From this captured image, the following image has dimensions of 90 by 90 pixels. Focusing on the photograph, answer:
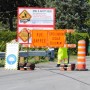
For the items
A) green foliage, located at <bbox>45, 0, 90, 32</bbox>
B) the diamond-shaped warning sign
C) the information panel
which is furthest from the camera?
green foliage, located at <bbox>45, 0, 90, 32</bbox>

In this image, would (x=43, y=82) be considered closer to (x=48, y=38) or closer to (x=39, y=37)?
(x=48, y=38)

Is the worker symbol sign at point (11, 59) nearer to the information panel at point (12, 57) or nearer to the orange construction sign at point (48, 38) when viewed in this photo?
the information panel at point (12, 57)

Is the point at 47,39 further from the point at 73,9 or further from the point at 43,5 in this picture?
the point at 43,5

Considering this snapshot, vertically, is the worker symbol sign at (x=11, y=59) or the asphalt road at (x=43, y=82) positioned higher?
the worker symbol sign at (x=11, y=59)

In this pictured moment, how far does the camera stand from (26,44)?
22703 millimetres

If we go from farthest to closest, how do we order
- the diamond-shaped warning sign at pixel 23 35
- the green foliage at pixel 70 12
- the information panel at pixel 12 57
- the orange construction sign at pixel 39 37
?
the green foliage at pixel 70 12
the diamond-shaped warning sign at pixel 23 35
the orange construction sign at pixel 39 37
the information panel at pixel 12 57

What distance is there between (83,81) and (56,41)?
6.53 meters

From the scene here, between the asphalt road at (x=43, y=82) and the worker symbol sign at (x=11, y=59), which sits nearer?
the asphalt road at (x=43, y=82)

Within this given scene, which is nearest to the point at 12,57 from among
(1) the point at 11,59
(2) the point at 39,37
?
(1) the point at 11,59

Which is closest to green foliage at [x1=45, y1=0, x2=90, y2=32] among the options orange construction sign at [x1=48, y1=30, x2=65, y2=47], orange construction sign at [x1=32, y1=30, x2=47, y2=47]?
orange construction sign at [x1=32, y1=30, x2=47, y2=47]

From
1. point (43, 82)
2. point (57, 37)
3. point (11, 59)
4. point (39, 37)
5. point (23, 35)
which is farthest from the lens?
point (23, 35)

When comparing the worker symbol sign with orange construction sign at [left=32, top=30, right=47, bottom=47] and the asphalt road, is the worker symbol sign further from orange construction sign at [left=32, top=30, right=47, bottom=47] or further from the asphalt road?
the asphalt road

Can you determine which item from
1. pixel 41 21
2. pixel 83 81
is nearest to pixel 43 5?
pixel 41 21

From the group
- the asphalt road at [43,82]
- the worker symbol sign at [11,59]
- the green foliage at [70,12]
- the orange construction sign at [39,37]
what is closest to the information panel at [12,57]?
the worker symbol sign at [11,59]
